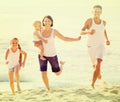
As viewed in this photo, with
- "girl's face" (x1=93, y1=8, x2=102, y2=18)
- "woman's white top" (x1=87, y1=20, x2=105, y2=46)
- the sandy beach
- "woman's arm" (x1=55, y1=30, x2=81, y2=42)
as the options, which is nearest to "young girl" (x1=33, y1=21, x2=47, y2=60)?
"woman's arm" (x1=55, y1=30, x2=81, y2=42)

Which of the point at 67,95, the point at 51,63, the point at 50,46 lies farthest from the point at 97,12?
the point at 67,95

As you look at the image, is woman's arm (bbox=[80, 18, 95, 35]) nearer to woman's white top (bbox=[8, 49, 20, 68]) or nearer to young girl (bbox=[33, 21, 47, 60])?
young girl (bbox=[33, 21, 47, 60])

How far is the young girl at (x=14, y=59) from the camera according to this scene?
3.42 meters

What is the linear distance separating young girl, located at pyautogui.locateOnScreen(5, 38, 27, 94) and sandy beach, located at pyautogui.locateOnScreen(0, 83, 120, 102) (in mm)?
136

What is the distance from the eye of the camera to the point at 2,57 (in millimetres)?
3461

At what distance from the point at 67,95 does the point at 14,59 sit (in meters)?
0.66

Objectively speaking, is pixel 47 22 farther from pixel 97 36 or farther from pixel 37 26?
pixel 97 36

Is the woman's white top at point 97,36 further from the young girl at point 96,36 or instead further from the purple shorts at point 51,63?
the purple shorts at point 51,63

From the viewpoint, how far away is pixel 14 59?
344 cm

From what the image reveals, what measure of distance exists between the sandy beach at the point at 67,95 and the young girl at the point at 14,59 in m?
0.14

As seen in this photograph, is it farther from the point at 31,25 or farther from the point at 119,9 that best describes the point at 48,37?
the point at 119,9

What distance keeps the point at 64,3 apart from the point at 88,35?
1.64 ft

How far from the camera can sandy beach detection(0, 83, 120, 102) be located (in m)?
3.24

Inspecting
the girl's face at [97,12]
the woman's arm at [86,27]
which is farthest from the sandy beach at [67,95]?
the girl's face at [97,12]
